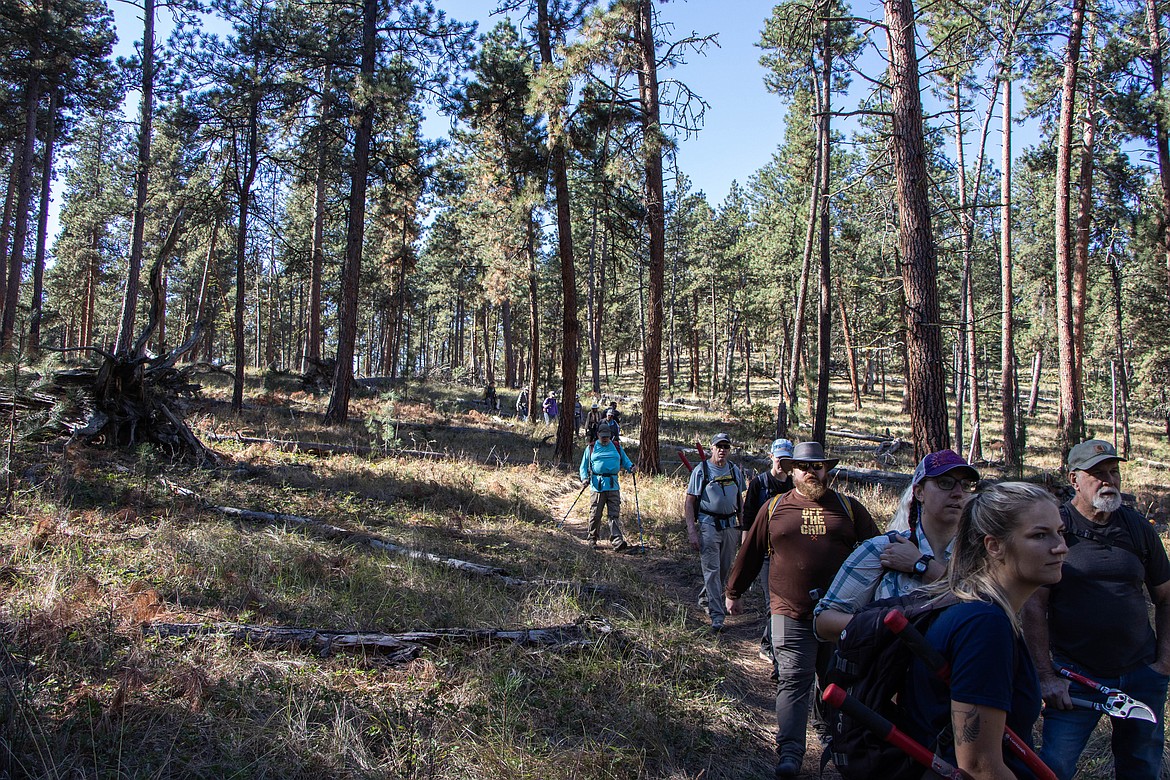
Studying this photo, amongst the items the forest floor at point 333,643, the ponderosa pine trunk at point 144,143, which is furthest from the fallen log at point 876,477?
the ponderosa pine trunk at point 144,143

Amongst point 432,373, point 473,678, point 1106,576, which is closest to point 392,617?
point 473,678

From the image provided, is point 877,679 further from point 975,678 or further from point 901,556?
point 901,556

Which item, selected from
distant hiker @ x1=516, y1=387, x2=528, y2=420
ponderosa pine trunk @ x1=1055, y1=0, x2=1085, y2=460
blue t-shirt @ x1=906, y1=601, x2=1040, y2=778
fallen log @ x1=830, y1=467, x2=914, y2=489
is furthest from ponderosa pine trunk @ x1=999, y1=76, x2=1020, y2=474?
distant hiker @ x1=516, y1=387, x2=528, y2=420

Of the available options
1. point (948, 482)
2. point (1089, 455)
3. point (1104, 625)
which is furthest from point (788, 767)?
point (1089, 455)

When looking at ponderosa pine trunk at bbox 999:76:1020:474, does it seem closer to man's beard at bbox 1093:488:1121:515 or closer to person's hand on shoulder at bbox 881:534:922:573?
man's beard at bbox 1093:488:1121:515

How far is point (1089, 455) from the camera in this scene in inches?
133

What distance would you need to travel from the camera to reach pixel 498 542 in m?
8.13

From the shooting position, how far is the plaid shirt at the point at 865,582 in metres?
2.81

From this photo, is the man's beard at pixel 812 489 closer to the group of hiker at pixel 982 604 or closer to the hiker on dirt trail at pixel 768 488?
the group of hiker at pixel 982 604

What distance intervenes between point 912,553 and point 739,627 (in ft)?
14.5

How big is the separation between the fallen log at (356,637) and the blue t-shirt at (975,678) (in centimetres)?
→ 326

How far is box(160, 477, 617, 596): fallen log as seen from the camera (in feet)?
20.7

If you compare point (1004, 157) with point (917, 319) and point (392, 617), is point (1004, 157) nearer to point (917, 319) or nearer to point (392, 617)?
point (917, 319)

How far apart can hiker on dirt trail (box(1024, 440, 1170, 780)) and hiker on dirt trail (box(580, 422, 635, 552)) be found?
621cm
